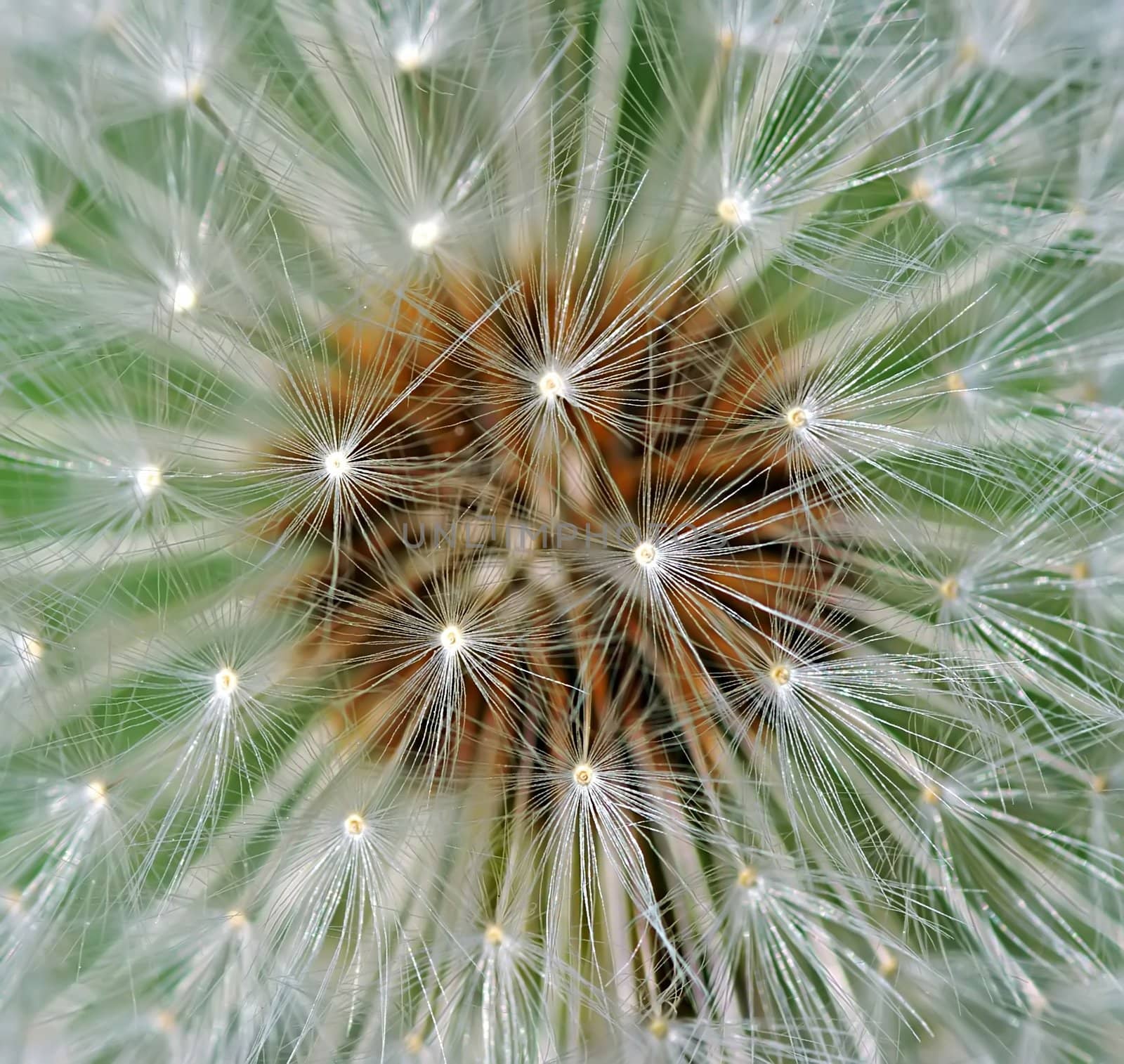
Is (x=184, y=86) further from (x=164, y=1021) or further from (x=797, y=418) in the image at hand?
(x=164, y=1021)

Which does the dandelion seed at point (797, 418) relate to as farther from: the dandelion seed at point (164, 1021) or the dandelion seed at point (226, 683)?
the dandelion seed at point (164, 1021)

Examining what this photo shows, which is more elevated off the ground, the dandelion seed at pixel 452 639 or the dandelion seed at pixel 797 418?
the dandelion seed at pixel 797 418

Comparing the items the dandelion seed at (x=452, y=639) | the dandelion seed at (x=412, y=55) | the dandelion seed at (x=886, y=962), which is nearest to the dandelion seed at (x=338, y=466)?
the dandelion seed at (x=452, y=639)

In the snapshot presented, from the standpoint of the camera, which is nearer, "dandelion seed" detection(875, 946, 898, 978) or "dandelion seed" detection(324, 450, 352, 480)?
"dandelion seed" detection(324, 450, 352, 480)

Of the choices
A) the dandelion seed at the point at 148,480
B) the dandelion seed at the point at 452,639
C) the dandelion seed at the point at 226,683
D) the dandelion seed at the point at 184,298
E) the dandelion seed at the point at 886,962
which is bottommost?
the dandelion seed at the point at 886,962

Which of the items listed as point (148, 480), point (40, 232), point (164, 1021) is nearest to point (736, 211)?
point (148, 480)

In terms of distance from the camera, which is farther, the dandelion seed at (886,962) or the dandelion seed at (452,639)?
the dandelion seed at (886,962)

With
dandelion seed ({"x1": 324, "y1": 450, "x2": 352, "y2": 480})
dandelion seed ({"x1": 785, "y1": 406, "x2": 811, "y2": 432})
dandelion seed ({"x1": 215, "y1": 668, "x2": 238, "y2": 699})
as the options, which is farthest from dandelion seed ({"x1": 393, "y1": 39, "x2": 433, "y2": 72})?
dandelion seed ({"x1": 215, "y1": 668, "x2": 238, "y2": 699})

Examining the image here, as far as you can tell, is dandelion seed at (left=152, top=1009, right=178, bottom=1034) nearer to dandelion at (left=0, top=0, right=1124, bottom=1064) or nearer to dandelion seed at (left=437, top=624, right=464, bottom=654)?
dandelion at (left=0, top=0, right=1124, bottom=1064)

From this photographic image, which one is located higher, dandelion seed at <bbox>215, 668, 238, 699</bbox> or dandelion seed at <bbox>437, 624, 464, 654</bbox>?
dandelion seed at <bbox>437, 624, 464, 654</bbox>
